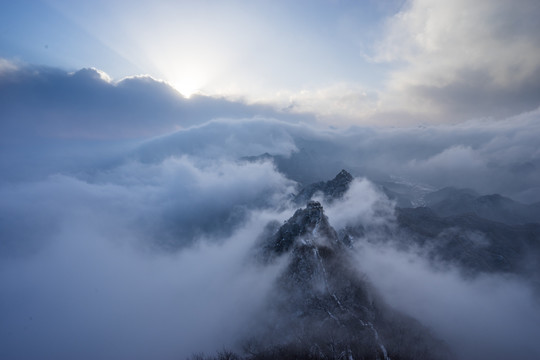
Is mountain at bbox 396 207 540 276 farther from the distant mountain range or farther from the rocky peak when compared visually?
the rocky peak

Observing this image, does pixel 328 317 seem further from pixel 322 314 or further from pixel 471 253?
pixel 471 253

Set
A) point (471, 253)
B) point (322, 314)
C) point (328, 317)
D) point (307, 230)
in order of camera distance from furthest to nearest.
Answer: point (471, 253) < point (307, 230) < point (322, 314) < point (328, 317)

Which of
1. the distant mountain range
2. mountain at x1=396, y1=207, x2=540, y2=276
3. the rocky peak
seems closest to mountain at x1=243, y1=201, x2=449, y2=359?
the distant mountain range

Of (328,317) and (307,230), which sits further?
(307,230)

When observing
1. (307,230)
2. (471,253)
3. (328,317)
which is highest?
(307,230)

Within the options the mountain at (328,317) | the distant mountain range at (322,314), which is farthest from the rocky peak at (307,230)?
the mountain at (328,317)

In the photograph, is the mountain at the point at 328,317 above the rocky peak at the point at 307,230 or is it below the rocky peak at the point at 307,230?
below

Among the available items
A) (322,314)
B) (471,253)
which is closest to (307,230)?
(322,314)

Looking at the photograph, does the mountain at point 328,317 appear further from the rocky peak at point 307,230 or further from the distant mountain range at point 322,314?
the rocky peak at point 307,230

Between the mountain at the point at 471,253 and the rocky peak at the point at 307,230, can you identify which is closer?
the rocky peak at the point at 307,230

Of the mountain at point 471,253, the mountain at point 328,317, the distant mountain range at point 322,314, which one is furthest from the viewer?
the mountain at point 471,253

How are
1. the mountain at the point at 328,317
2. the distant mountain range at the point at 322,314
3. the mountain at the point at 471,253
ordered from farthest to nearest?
1. the mountain at the point at 471,253
2. the distant mountain range at the point at 322,314
3. the mountain at the point at 328,317
